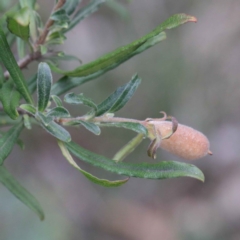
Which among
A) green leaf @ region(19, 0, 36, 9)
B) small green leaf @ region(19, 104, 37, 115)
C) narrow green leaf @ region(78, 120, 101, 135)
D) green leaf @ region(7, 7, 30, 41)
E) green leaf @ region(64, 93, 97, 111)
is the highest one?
green leaf @ region(19, 0, 36, 9)

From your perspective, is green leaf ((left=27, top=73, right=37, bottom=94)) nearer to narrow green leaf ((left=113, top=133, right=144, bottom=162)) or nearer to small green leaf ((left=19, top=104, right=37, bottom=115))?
small green leaf ((left=19, top=104, right=37, bottom=115))

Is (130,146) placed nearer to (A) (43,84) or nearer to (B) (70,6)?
(A) (43,84)

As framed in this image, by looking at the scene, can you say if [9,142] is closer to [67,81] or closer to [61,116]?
[61,116]

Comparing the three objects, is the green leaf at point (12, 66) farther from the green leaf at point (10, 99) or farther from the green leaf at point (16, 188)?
the green leaf at point (16, 188)

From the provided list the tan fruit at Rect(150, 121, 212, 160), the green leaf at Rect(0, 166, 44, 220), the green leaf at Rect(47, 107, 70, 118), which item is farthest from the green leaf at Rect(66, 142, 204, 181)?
the green leaf at Rect(0, 166, 44, 220)

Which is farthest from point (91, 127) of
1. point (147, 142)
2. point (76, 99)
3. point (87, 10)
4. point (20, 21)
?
point (147, 142)

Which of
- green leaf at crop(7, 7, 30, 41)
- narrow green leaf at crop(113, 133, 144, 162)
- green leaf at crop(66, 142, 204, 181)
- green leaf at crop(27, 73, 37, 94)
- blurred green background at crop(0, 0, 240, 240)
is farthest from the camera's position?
blurred green background at crop(0, 0, 240, 240)
